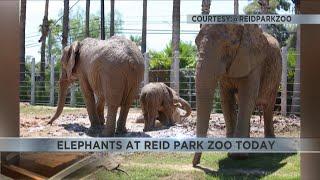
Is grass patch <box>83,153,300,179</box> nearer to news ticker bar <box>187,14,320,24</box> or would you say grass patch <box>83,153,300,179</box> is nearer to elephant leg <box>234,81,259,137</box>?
elephant leg <box>234,81,259,137</box>

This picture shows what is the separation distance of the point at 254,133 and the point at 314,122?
3.75 feet

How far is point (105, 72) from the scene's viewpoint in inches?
205

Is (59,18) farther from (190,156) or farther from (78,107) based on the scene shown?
(190,156)

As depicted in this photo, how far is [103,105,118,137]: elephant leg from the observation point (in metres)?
4.51

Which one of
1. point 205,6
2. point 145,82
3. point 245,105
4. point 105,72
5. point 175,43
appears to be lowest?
point 245,105

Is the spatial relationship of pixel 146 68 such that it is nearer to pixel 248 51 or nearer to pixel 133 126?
pixel 133 126

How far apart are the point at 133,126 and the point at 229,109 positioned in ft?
2.95

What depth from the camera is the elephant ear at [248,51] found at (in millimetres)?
4590

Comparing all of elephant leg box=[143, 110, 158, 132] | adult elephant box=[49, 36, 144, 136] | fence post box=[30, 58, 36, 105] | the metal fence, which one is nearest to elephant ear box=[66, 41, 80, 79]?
adult elephant box=[49, 36, 144, 136]

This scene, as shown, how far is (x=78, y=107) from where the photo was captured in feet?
17.0

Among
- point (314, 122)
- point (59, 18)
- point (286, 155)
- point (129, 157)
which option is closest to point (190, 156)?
point (129, 157)

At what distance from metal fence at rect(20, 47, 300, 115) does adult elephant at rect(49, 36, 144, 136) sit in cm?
10

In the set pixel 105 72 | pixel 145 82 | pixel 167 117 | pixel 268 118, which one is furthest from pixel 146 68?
pixel 268 118

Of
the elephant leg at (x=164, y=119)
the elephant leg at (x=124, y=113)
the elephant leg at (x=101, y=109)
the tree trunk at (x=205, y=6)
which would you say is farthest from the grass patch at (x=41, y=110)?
the tree trunk at (x=205, y=6)
